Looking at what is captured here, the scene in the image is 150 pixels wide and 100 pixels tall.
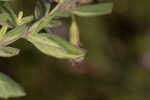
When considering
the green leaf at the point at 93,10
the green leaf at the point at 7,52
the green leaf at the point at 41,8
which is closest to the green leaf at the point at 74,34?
the green leaf at the point at 93,10

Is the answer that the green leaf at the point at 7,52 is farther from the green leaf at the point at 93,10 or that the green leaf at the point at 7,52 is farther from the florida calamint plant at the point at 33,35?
the green leaf at the point at 93,10

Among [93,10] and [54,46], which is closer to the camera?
[54,46]

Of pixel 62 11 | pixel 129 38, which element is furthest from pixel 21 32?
pixel 129 38

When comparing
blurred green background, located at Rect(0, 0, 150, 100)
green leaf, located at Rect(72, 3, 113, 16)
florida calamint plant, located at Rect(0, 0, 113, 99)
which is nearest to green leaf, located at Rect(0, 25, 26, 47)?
florida calamint plant, located at Rect(0, 0, 113, 99)

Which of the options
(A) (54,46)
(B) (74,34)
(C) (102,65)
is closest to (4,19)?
(A) (54,46)

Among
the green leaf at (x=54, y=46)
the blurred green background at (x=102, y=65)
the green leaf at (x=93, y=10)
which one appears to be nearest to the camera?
the green leaf at (x=54, y=46)

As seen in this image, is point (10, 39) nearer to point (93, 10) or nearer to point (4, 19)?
point (4, 19)

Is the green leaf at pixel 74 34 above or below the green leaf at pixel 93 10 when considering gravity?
below
